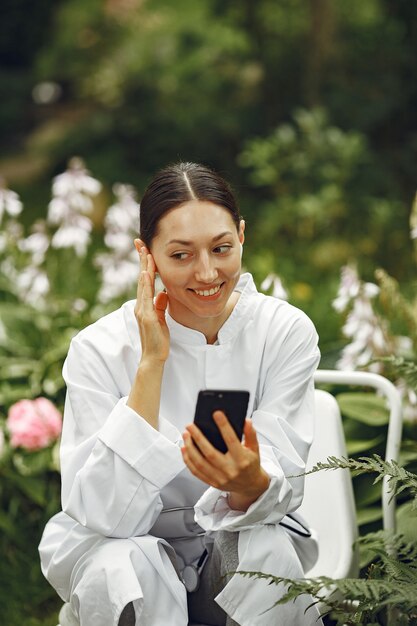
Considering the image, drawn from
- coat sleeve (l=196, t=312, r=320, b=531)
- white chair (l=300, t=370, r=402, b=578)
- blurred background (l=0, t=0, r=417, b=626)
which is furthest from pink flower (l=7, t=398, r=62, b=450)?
coat sleeve (l=196, t=312, r=320, b=531)

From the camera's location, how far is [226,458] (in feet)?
6.48

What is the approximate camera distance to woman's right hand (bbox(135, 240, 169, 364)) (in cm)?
227

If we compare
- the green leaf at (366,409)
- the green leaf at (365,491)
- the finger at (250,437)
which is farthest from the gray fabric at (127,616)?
the green leaf at (366,409)

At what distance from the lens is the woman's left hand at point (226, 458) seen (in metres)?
1.96

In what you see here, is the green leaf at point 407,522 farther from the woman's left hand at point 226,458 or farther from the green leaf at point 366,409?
the woman's left hand at point 226,458

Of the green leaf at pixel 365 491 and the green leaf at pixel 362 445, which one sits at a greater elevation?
the green leaf at pixel 362 445

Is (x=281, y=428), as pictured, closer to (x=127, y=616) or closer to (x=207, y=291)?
(x=207, y=291)

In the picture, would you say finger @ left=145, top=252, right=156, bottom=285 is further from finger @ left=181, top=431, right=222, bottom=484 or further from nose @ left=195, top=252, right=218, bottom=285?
finger @ left=181, top=431, right=222, bottom=484

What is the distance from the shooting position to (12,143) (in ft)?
39.5

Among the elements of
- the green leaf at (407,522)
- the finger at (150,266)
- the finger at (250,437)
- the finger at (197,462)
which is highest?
the finger at (150,266)

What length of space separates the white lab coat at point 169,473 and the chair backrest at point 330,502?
0.90 feet

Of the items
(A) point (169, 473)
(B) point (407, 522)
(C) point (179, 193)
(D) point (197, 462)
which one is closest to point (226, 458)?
(D) point (197, 462)

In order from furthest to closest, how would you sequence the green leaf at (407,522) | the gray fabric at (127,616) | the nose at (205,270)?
1. the green leaf at (407,522)
2. the nose at (205,270)
3. the gray fabric at (127,616)

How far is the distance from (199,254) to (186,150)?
718 centimetres
